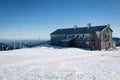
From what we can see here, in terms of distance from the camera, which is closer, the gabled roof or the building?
the building

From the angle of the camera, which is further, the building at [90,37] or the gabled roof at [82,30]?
the gabled roof at [82,30]

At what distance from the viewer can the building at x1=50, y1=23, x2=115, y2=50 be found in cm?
4712

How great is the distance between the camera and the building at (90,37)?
47125 mm

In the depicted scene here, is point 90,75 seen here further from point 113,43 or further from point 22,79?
point 113,43

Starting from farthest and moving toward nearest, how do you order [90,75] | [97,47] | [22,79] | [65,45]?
1. [65,45]
2. [97,47]
3. [90,75]
4. [22,79]

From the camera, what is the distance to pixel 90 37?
47719 mm

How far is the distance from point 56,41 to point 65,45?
7715mm

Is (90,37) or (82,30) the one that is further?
(82,30)

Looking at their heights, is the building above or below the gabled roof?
below

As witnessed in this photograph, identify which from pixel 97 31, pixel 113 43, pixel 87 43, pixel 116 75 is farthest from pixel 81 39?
pixel 116 75

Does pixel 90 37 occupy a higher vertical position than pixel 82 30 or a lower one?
lower

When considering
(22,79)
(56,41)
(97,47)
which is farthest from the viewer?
(56,41)

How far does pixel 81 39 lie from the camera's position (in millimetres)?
49906

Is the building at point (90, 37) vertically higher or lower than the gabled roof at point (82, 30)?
lower
